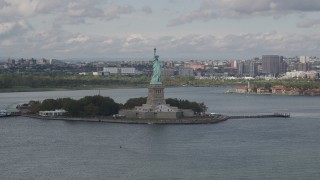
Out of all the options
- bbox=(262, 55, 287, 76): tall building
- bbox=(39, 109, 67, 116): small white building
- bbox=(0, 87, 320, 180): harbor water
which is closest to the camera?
bbox=(0, 87, 320, 180): harbor water

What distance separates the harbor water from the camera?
18797 mm

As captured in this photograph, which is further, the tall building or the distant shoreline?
the tall building

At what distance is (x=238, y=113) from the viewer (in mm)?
37250

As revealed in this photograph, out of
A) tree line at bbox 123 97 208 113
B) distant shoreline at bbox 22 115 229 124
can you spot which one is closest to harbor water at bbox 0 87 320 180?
distant shoreline at bbox 22 115 229 124

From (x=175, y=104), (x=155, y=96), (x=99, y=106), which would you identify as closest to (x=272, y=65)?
(x=175, y=104)

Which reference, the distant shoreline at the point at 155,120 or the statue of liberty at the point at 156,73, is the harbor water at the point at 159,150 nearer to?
the distant shoreline at the point at 155,120

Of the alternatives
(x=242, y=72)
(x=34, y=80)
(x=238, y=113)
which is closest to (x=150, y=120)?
(x=238, y=113)

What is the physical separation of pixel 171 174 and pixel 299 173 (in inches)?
113

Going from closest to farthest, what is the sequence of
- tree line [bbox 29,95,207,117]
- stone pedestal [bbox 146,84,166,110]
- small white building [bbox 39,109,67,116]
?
stone pedestal [bbox 146,84,166,110] → tree line [bbox 29,95,207,117] → small white building [bbox 39,109,67,116]

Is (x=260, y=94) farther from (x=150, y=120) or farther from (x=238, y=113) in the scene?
(x=150, y=120)

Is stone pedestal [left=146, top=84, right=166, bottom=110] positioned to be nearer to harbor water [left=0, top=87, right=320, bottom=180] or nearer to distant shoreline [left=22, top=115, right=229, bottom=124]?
distant shoreline [left=22, top=115, right=229, bottom=124]

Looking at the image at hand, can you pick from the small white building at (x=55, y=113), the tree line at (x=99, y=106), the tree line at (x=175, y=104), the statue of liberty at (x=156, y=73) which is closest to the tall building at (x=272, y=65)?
the tree line at (x=175, y=104)

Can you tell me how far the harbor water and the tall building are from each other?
88.6 meters

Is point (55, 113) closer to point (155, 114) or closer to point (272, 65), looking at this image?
point (155, 114)
